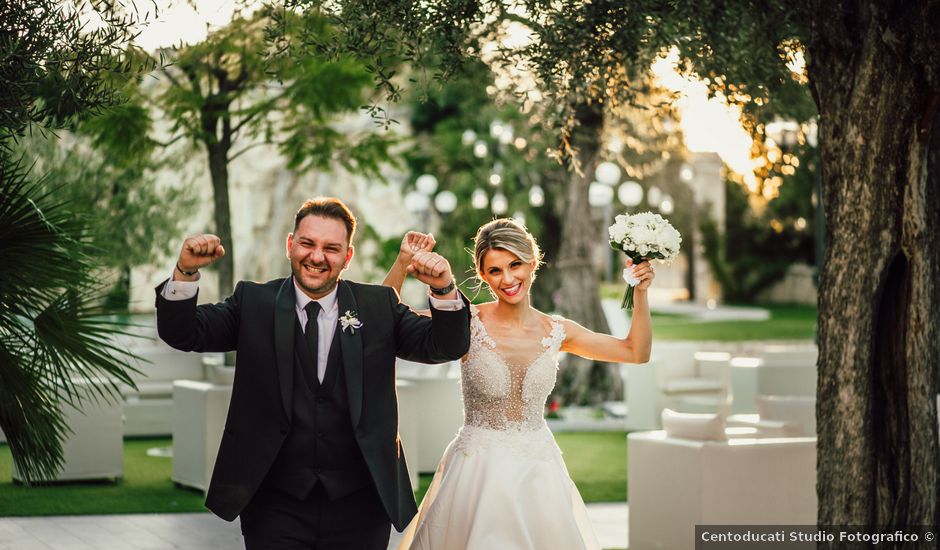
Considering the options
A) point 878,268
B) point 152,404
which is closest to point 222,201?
point 152,404

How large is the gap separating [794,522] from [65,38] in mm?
5538

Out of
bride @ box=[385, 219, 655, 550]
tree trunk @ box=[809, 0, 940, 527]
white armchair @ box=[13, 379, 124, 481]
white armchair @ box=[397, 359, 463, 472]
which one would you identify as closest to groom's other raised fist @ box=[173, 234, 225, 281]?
bride @ box=[385, 219, 655, 550]

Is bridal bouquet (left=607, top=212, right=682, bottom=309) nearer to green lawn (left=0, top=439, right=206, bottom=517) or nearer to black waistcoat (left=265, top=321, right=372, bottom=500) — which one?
black waistcoat (left=265, top=321, right=372, bottom=500)

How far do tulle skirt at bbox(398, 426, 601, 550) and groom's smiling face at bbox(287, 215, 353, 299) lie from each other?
5.53ft

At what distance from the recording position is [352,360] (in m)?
4.45

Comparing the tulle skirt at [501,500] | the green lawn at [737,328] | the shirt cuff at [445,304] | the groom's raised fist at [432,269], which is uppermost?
the groom's raised fist at [432,269]

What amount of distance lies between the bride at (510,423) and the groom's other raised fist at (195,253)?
4.63 ft

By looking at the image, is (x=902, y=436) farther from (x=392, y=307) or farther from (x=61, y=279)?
(x=61, y=279)

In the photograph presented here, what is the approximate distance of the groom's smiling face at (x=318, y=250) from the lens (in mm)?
4430

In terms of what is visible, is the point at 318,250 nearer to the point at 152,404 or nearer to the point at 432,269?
the point at 432,269

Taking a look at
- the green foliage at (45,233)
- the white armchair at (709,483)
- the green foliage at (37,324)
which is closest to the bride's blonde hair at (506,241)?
the green foliage at (45,233)

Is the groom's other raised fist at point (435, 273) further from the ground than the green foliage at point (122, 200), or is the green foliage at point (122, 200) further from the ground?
the green foliage at point (122, 200)

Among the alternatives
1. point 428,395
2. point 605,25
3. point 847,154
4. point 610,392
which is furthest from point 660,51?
point 610,392

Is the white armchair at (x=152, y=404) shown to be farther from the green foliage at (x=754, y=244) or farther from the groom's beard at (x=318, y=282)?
the green foliage at (x=754, y=244)
